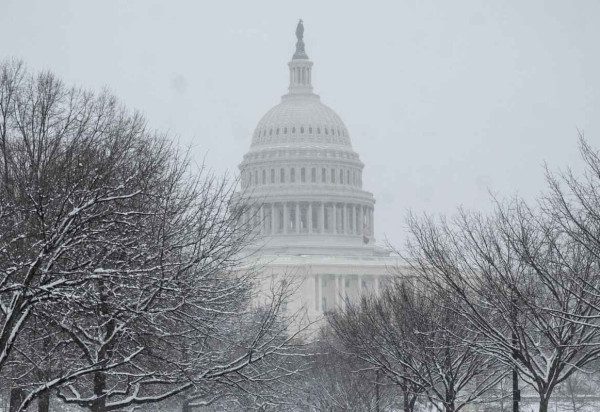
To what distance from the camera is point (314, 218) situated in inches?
6895

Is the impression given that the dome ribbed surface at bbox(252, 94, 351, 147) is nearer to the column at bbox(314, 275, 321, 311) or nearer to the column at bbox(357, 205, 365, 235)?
the column at bbox(357, 205, 365, 235)

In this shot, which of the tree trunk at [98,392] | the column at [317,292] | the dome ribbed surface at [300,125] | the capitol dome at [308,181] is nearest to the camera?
the tree trunk at [98,392]

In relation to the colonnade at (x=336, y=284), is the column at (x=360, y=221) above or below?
above

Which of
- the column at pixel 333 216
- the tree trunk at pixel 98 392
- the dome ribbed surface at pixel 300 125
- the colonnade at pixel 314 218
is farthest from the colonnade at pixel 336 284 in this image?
the tree trunk at pixel 98 392

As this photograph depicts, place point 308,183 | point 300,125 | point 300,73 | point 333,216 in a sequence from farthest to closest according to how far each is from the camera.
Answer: point 300,73 → point 300,125 → point 308,183 → point 333,216

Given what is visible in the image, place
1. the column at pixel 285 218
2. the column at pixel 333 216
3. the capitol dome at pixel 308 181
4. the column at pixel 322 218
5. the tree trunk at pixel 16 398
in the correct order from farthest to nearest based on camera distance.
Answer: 1. the column at pixel 333 216
2. the column at pixel 322 218
3. the column at pixel 285 218
4. the capitol dome at pixel 308 181
5. the tree trunk at pixel 16 398

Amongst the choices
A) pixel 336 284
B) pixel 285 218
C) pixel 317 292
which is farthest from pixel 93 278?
pixel 285 218

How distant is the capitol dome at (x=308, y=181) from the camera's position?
562 ft

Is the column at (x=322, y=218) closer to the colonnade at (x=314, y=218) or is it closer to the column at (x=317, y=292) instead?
the colonnade at (x=314, y=218)

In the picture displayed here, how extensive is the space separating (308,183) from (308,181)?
4.22 ft

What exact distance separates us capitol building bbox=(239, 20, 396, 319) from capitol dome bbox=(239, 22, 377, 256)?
13cm

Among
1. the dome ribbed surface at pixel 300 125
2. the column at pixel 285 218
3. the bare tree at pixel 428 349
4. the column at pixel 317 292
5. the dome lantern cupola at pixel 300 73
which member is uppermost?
the dome lantern cupola at pixel 300 73

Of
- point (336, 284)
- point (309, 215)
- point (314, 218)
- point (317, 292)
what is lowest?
point (317, 292)

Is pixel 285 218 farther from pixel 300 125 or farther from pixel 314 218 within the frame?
pixel 300 125
